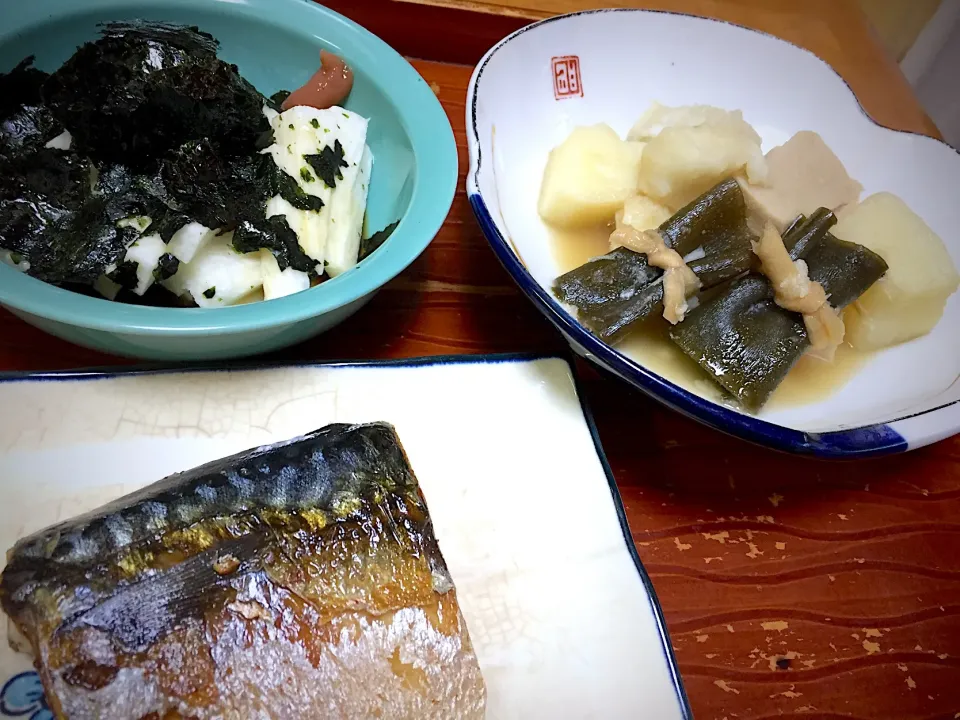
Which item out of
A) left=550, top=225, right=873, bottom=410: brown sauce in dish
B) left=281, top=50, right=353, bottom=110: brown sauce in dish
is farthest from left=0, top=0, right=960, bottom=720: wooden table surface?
left=281, top=50, right=353, bottom=110: brown sauce in dish

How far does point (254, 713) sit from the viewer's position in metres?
0.70

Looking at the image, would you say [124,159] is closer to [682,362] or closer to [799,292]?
[682,362]

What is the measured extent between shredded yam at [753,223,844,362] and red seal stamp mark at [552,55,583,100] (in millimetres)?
613

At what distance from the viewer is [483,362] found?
3.77 ft

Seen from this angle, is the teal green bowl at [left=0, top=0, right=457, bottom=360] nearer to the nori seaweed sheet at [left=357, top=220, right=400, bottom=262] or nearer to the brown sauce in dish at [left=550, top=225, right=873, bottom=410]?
the nori seaweed sheet at [left=357, top=220, right=400, bottom=262]

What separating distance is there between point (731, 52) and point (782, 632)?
1429 mm

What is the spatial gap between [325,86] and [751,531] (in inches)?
46.5

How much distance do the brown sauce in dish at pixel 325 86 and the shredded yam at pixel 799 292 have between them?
0.89 metres

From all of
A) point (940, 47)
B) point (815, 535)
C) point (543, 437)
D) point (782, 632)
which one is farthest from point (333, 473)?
point (940, 47)

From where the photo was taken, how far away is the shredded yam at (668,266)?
1233 millimetres

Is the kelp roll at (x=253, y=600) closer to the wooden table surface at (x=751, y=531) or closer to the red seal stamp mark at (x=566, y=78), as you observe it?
→ the wooden table surface at (x=751, y=531)

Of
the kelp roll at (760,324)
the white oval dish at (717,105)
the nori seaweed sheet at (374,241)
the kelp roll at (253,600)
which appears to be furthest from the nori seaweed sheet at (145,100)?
the kelp roll at (760,324)

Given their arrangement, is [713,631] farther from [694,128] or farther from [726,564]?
[694,128]

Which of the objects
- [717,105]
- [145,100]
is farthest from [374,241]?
[717,105]
